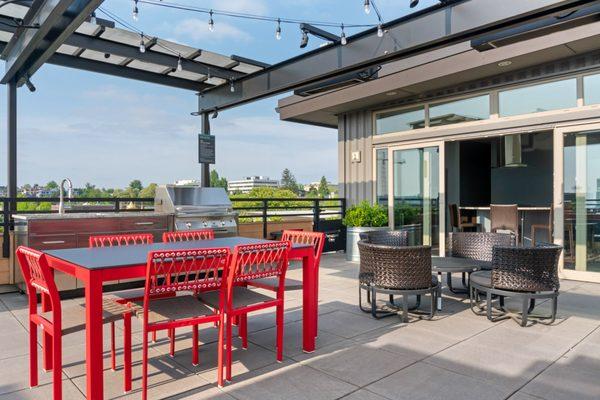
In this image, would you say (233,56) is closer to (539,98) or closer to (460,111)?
(460,111)

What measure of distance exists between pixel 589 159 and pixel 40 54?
646cm

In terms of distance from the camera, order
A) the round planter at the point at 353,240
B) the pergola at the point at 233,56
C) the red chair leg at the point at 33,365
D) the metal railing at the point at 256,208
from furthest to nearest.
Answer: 1. the round planter at the point at 353,240
2. the metal railing at the point at 256,208
3. the pergola at the point at 233,56
4. the red chair leg at the point at 33,365

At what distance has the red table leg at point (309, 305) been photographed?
2930mm

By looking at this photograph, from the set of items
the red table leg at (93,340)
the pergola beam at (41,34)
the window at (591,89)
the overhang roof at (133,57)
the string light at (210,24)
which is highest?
the string light at (210,24)

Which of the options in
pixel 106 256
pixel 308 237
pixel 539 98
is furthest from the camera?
pixel 539 98

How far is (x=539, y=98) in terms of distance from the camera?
5656 millimetres

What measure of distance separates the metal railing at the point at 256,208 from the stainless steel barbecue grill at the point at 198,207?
1.75 feet

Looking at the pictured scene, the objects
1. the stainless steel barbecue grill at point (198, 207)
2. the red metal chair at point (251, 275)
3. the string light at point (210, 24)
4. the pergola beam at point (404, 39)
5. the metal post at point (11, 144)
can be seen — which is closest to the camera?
the red metal chair at point (251, 275)

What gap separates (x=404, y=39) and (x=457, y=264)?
2.22 m

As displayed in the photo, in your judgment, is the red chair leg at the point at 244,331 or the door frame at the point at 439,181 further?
the door frame at the point at 439,181

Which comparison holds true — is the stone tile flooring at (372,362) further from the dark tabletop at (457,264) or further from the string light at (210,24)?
the string light at (210,24)

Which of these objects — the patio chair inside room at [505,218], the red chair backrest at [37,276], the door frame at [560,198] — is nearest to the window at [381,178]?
the patio chair inside room at [505,218]

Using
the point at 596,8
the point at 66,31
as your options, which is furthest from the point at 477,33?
the point at 66,31

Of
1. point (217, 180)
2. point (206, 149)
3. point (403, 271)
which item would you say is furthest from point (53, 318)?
point (217, 180)
